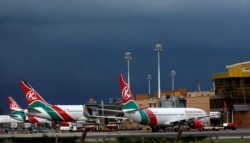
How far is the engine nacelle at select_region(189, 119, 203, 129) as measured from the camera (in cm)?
10944

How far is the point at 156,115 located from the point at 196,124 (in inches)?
322

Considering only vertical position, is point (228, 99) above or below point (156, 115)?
above

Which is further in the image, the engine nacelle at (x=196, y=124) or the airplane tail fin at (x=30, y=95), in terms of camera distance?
the airplane tail fin at (x=30, y=95)

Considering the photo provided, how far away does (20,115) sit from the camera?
502 feet

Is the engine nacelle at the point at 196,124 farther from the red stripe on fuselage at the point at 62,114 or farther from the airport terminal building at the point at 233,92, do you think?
the airport terminal building at the point at 233,92

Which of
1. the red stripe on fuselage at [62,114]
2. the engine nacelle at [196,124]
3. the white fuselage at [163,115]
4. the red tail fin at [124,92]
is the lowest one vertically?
the engine nacelle at [196,124]

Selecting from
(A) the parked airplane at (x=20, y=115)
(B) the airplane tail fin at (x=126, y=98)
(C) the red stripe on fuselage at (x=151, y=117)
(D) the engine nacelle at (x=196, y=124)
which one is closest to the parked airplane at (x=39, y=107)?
(A) the parked airplane at (x=20, y=115)

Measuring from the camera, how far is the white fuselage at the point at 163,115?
10425 cm

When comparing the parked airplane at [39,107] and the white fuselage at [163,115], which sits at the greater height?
the parked airplane at [39,107]

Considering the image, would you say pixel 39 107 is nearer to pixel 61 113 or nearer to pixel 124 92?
pixel 61 113

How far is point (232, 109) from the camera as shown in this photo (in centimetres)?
13675

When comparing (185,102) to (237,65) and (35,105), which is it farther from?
(35,105)

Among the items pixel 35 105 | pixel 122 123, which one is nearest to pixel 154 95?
pixel 122 123

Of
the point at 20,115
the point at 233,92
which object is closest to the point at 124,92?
the point at 233,92
